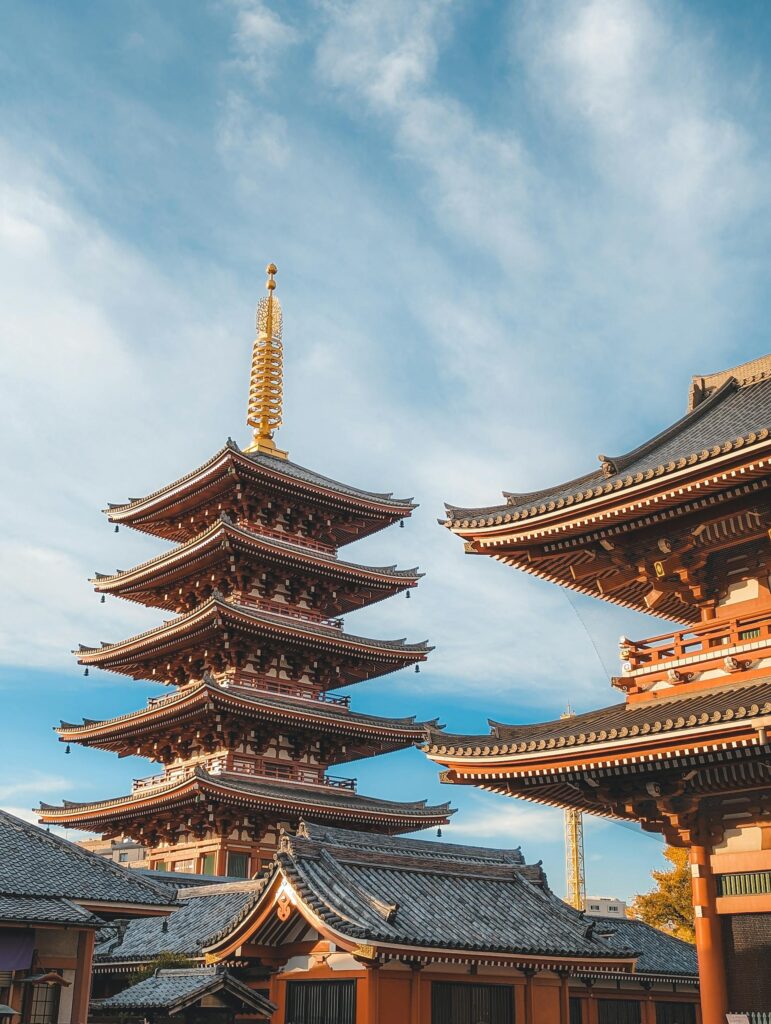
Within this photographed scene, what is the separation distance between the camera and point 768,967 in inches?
683

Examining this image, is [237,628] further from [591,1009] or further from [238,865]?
[591,1009]

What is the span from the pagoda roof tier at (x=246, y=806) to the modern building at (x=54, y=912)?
17.6 meters

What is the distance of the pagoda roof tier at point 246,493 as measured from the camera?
4606 centimetres

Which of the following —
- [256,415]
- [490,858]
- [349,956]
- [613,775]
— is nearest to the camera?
[613,775]

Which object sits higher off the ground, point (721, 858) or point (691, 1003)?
point (721, 858)

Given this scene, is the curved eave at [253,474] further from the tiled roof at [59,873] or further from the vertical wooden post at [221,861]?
the tiled roof at [59,873]

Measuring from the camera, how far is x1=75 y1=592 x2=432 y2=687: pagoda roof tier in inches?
1724

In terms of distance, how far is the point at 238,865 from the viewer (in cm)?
4216

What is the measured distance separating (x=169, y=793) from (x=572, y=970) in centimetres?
2144

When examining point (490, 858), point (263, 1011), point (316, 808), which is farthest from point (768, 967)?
point (316, 808)

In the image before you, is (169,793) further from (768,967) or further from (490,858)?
(768,967)

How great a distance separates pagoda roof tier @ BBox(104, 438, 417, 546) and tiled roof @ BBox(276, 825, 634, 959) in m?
20.1

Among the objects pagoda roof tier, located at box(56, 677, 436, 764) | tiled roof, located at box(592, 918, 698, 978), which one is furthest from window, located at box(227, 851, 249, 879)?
tiled roof, located at box(592, 918, 698, 978)

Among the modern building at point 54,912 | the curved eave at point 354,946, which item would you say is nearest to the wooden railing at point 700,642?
the curved eave at point 354,946
